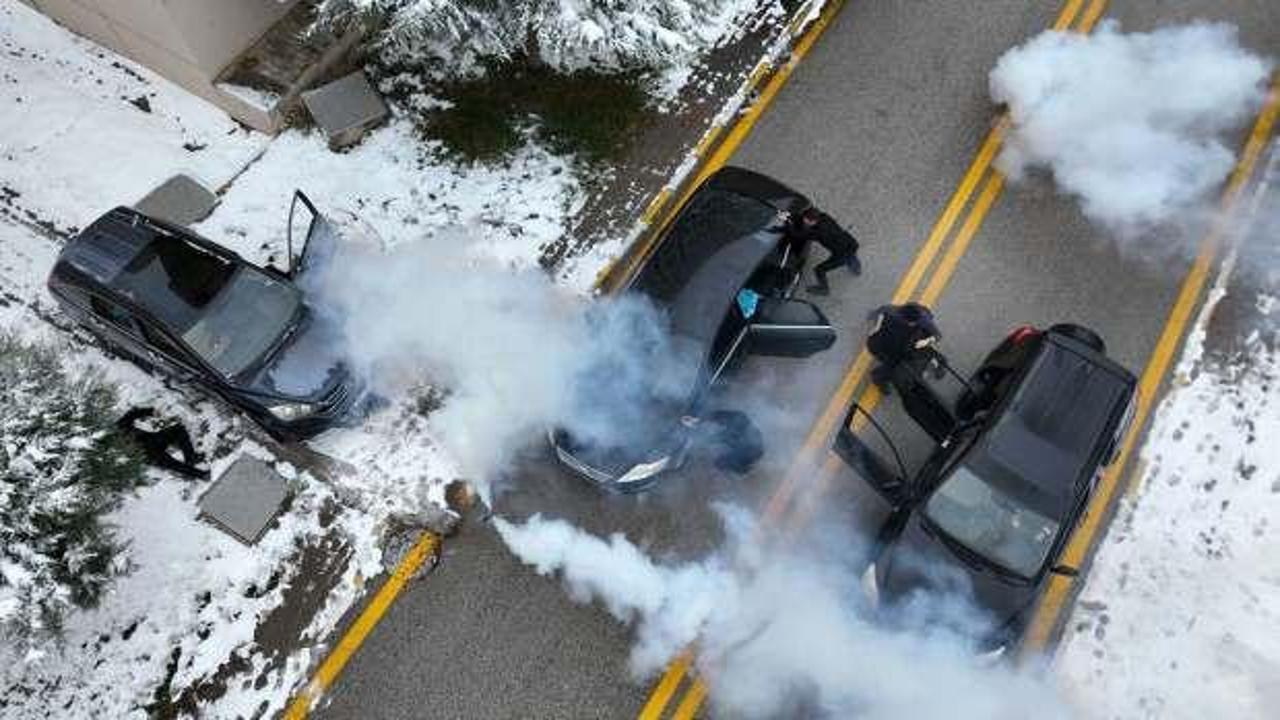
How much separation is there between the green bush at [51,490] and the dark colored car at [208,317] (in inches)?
28.5

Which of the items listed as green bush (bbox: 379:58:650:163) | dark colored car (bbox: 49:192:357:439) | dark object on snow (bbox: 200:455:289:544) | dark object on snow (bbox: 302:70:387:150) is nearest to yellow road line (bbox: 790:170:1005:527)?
green bush (bbox: 379:58:650:163)

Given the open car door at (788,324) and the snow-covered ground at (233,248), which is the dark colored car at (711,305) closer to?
the open car door at (788,324)

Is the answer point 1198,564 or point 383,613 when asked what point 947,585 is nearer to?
point 1198,564

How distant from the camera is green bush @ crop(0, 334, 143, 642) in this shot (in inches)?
289

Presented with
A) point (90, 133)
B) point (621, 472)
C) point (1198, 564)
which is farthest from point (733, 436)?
point (90, 133)

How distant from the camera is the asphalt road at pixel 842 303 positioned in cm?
809

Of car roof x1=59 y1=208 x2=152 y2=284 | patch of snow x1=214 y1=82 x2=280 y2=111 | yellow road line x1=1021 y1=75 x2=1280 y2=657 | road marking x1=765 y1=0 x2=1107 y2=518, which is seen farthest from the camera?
patch of snow x1=214 y1=82 x2=280 y2=111

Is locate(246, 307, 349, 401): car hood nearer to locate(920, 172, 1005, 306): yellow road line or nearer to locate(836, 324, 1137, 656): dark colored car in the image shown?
locate(836, 324, 1137, 656): dark colored car

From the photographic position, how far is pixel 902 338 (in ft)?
28.8

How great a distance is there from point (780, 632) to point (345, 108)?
286 inches

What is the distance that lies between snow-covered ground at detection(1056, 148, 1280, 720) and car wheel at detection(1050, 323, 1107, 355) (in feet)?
3.83

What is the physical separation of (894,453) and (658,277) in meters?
2.63

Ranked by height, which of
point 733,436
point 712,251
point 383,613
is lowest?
point 383,613

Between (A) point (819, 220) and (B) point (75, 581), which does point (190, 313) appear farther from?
(A) point (819, 220)
